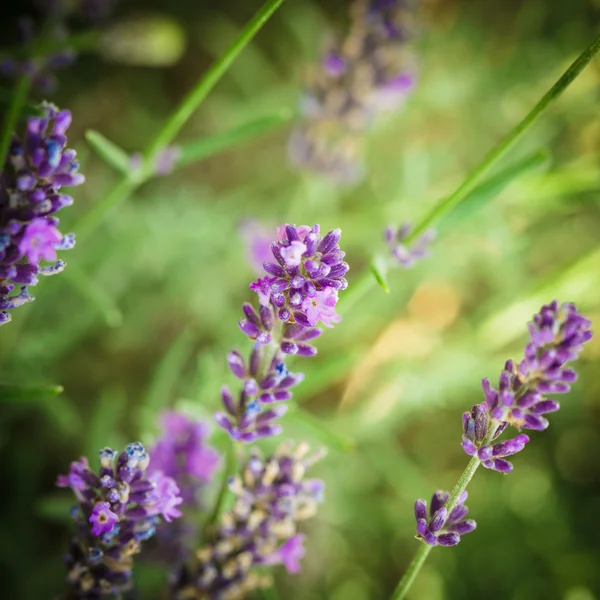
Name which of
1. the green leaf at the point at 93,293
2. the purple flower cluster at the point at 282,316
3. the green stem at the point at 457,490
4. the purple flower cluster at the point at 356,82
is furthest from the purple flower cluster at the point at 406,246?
the purple flower cluster at the point at 356,82

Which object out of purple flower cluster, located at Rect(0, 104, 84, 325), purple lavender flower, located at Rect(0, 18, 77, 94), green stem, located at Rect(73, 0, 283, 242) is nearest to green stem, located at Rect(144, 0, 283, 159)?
green stem, located at Rect(73, 0, 283, 242)

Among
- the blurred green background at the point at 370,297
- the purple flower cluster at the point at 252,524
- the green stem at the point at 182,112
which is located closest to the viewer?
the green stem at the point at 182,112

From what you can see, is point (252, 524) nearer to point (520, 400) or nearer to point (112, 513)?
point (112, 513)

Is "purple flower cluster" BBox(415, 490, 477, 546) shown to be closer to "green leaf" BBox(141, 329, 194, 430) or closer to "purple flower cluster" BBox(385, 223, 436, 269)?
"purple flower cluster" BBox(385, 223, 436, 269)

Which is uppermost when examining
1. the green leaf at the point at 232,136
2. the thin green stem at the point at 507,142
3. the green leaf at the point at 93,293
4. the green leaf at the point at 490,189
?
the green leaf at the point at 232,136

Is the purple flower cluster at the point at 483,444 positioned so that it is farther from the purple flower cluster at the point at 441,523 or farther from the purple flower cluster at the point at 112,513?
the purple flower cluster at the point at 112,513

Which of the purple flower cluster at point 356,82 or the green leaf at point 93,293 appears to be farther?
the purple flower cluster at point 356,82

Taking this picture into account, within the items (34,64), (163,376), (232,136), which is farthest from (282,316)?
(34,64)
